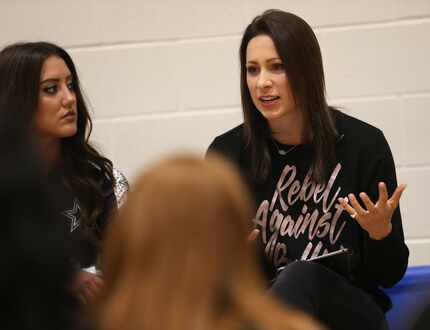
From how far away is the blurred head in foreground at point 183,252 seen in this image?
0.97 metres

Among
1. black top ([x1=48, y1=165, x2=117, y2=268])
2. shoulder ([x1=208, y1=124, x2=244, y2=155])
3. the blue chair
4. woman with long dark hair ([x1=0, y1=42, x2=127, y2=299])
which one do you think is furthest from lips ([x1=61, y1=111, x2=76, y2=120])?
the blue chair

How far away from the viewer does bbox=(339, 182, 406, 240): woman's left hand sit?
2010 mm

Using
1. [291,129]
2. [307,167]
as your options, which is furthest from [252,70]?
[307,167]

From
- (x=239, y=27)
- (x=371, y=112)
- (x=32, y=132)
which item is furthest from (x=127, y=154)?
(x=32, y=132)

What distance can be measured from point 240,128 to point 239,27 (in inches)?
21.6

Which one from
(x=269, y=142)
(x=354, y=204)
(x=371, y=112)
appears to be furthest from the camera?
(x=371, y=112)

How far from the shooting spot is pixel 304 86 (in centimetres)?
229

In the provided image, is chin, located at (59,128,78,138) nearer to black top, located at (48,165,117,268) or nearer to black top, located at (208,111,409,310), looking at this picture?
black top, located at (48,165,117,268)

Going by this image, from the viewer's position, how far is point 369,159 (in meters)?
2.23

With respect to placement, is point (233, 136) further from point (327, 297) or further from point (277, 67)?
point (327, 297)

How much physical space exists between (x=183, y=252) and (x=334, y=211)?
1289mm

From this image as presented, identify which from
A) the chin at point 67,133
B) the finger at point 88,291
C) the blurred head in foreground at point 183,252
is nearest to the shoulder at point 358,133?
the chin at point 67,133

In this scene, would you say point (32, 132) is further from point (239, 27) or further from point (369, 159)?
point (239, 27)

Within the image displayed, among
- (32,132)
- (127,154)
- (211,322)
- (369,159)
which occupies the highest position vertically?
(32,132)
